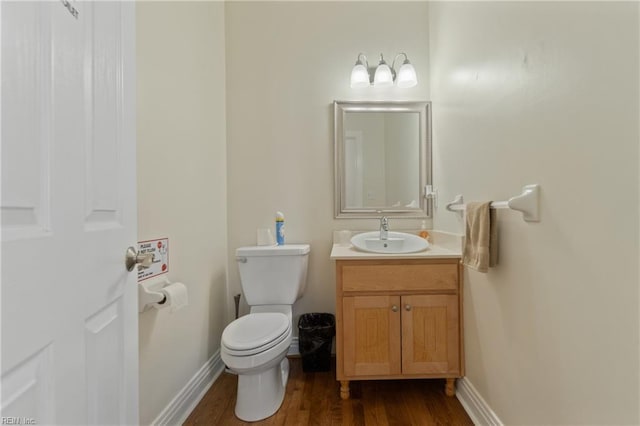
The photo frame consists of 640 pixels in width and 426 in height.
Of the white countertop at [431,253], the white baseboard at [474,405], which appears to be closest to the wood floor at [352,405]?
the white baseboard at [474,405]

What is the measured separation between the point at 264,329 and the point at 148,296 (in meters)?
0.62

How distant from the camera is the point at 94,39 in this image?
0.58 meters

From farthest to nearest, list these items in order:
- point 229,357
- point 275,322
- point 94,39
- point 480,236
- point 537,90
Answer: point 275,322
point 229,357
point 480,236
point 537,90
point 94,39

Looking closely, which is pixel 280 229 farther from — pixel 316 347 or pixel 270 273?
pixel 316 347

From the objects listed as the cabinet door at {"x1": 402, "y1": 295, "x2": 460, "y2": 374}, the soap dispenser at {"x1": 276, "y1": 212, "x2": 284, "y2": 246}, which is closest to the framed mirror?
the soap dispenser at {"x1": 276, "y1": 212, "x2": 284, "y2": 246}

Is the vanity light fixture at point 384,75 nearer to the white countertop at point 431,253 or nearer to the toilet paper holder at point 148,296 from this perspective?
the white countertop at point 431,253

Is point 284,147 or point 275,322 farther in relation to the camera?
point 284,147

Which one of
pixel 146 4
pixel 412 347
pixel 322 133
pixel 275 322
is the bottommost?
pixel 412 347

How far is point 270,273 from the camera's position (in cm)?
179

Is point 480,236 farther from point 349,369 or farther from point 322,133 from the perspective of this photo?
point 322,133

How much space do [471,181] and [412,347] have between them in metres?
0.92

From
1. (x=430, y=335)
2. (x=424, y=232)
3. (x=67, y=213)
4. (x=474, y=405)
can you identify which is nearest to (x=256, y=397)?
(x=430, y=335)

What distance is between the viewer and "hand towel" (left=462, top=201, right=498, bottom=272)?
3.68ft

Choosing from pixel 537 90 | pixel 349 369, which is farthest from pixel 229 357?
pixel 537 90
